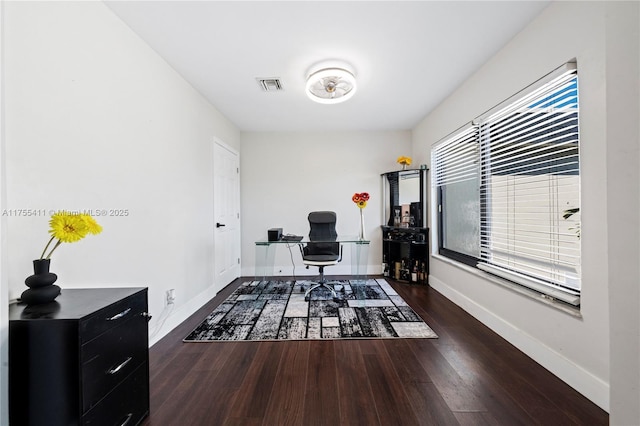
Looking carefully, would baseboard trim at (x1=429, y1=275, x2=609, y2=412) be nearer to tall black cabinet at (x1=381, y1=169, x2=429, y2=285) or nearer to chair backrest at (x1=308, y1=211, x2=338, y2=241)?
tall black cabinet at (x1=381, y1=169, x2=429, y2=285)

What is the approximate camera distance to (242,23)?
189cm

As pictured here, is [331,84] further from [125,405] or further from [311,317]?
[125,405]

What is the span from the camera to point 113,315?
1165 millimetres

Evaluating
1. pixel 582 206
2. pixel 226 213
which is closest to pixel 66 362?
pixel 582 206

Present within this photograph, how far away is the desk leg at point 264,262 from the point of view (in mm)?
4245

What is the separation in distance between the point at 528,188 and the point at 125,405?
2.93 m

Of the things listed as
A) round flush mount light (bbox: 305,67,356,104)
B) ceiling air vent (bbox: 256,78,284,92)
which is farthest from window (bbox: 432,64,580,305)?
ceiling air vent (bbox: 256,78,284,92)

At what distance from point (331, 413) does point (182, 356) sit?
1.27 m

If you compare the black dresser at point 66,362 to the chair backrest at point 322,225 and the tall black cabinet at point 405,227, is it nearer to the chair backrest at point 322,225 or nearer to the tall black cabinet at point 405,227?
the chair backrest at point 322,225

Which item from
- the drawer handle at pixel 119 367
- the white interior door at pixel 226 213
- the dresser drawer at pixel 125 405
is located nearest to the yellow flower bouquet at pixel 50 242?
the drawer handle at pixel 119 367

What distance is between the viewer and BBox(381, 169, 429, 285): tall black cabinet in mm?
3863

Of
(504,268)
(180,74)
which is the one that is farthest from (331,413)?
(180,74)

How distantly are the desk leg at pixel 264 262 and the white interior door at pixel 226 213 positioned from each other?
1.16 feet

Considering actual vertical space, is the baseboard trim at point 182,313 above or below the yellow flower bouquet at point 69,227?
below
